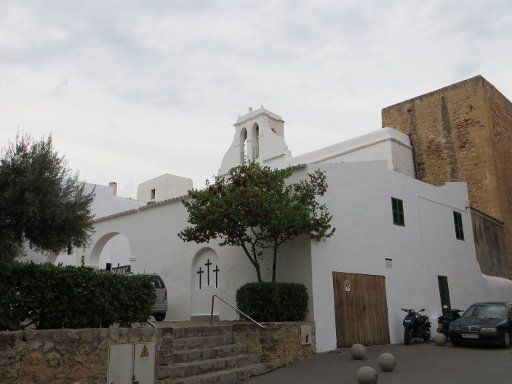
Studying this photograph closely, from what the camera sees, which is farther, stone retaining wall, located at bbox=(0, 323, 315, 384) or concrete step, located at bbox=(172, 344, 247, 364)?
concrete step, located at bbox=(172, 344, 247, 364)

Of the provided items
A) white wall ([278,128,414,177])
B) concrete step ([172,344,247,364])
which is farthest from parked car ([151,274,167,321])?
white wall ([278,128,414,177])

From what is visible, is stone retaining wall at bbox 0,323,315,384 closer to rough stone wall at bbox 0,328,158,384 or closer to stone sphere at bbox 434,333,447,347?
rough stone wall at bbox 0,328,158,384

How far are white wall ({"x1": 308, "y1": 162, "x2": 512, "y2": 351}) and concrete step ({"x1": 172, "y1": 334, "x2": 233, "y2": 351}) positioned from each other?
8.94ft

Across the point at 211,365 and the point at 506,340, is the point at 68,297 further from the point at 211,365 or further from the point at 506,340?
the point at 506,340

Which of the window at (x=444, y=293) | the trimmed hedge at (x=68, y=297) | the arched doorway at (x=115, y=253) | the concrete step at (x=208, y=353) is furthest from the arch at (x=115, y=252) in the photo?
the trimmed hedge at (x=68, y=297)

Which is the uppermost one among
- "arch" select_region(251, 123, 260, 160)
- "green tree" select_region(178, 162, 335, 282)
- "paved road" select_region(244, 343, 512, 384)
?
"arch" select_region(251, 123, 260, 160)

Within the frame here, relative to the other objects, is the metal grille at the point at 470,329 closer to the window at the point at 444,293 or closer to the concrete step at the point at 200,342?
the window at the point at 444,293

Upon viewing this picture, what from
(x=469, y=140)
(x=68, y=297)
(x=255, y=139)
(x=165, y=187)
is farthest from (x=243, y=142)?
(x=68, y=297)

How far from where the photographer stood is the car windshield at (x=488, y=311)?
13.8m

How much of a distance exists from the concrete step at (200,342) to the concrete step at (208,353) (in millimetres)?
171

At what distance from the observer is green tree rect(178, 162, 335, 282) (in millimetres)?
11500

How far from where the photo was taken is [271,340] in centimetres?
1054

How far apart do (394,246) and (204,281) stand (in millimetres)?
6111

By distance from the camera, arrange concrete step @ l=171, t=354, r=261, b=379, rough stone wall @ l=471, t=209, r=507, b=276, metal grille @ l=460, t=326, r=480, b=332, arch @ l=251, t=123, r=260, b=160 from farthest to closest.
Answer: arch @ l=251, t=123, r=260, b=160
rough stone wall @ l=471, t=209, r=507, b=276
metal grille @ l=460, t=326, r=480, b=332
concrete step @ l=171, t=354, r=261, b=379
